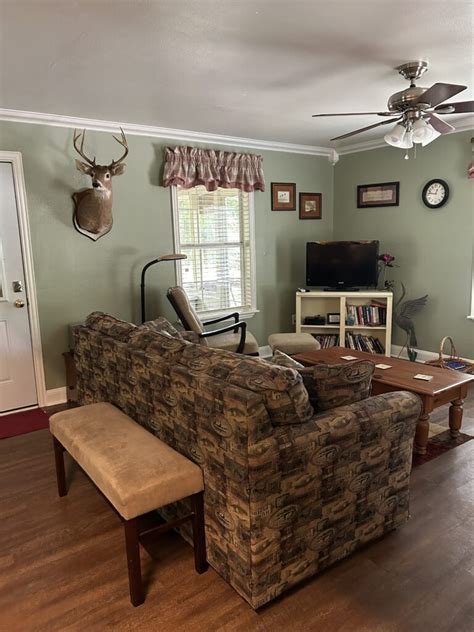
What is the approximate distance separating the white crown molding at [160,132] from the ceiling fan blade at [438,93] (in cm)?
243

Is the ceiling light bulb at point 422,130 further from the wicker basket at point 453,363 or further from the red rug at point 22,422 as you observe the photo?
the red rug at point 22,422

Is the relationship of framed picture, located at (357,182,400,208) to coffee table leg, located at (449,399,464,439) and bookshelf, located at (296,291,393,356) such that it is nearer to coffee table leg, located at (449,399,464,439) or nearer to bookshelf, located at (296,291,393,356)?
bookshelf, located at (296,291,393,356)

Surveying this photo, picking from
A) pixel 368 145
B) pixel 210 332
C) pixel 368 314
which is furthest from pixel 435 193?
pixel 210 332

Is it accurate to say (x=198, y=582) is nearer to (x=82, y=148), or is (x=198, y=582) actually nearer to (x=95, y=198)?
(x=95, y=198)

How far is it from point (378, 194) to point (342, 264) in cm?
98

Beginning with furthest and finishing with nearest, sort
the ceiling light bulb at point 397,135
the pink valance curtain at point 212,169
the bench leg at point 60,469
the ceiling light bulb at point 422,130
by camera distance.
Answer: the pink valance curtain at point 212,169, the ceiling light bulb at point 397,135, the ceiling light bulb at point 422,130, the bench leg at point 60,469

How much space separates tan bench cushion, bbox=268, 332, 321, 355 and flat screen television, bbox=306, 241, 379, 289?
98 cm

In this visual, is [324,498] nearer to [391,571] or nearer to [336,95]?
[391,571]

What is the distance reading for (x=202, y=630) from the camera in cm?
174

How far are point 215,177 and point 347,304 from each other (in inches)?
82.0

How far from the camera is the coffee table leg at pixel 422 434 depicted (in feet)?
10.00

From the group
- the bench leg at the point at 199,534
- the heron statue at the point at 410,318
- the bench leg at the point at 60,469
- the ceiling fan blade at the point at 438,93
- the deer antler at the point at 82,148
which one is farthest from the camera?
the heron statue at the point at 410,318

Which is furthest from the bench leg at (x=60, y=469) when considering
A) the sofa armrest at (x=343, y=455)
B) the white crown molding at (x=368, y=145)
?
the white crown molding at (x=368, y=145)

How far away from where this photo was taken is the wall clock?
482 cm
